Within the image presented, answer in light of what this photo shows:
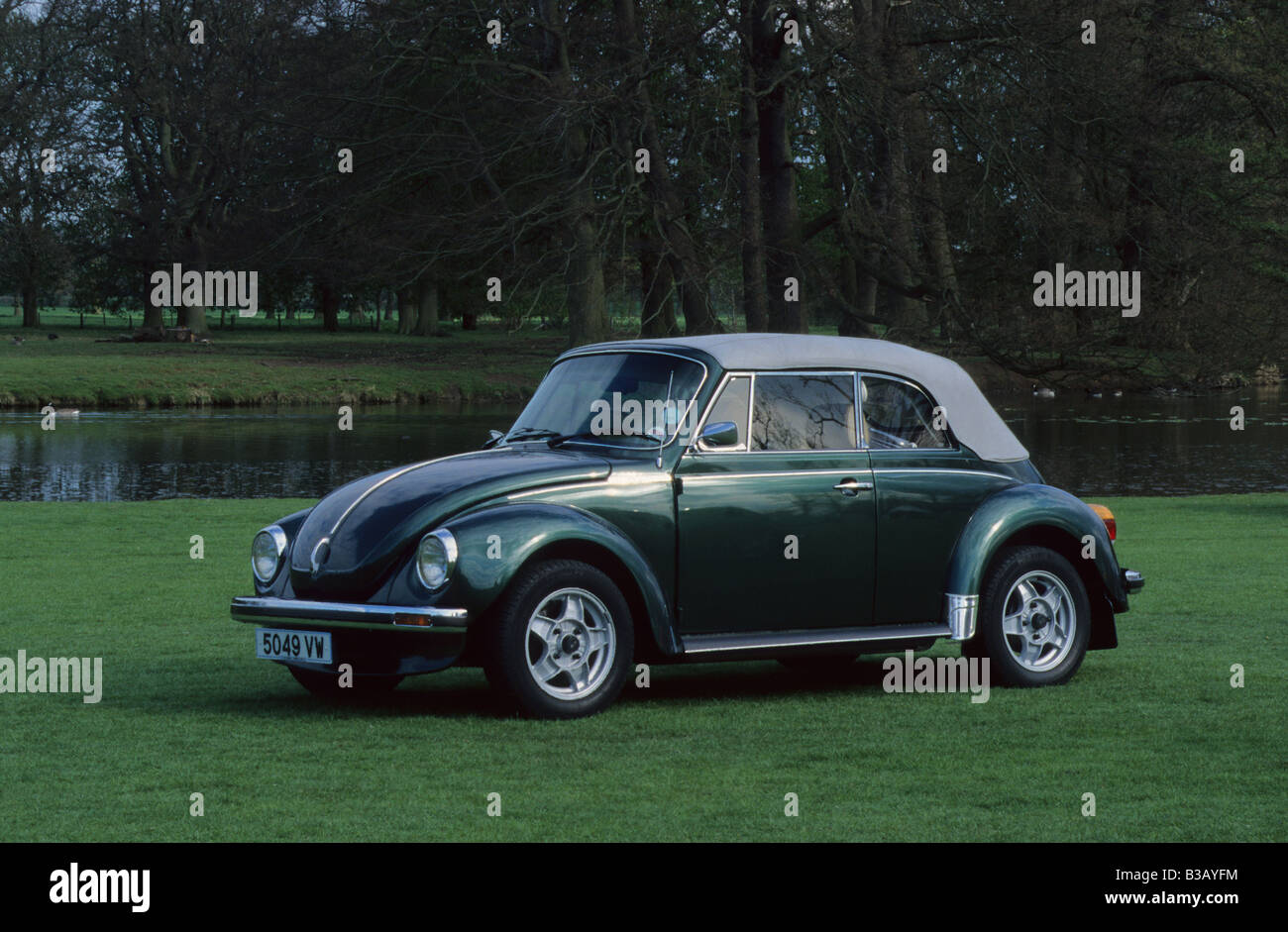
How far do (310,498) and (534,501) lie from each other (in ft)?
64.8

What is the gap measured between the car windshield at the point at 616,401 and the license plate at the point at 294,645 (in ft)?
5.91

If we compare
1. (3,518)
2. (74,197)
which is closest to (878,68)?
(3,518)

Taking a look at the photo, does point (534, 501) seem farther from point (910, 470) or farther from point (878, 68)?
point (878, 68)

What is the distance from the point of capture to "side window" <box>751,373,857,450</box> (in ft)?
31.7

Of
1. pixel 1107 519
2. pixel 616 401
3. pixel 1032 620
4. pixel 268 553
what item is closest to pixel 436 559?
pixel 268 553

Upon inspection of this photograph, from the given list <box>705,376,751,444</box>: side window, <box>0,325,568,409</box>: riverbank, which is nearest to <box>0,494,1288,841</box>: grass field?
<box>705,376,751,444</box>: side window

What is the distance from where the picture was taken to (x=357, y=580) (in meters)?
8.70

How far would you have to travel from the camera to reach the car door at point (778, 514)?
922cm

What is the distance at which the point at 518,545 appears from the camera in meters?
8.46

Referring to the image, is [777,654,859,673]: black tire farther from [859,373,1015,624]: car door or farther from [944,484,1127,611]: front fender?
[944,484,1127,611]: front fender

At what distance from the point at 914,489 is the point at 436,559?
2838 mm

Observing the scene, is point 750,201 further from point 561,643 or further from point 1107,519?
point 561,643

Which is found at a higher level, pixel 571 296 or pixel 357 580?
A: pixel 571 296

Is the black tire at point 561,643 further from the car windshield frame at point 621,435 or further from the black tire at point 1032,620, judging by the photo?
the black tire at point 1032,620
